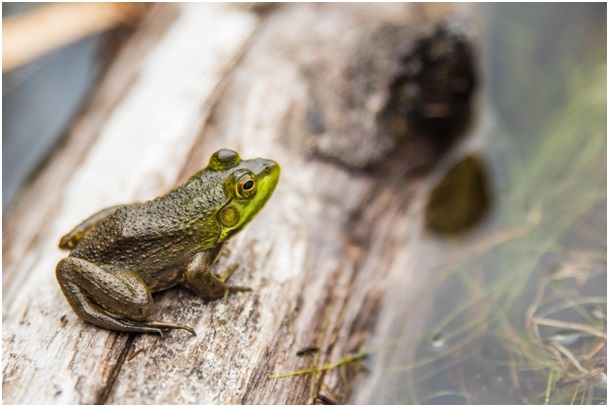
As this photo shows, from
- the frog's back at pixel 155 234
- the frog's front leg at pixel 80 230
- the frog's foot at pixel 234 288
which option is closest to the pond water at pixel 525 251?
the frog's foot at pixel 234 288

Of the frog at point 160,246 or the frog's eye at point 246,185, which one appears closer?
the frog at point 160,246

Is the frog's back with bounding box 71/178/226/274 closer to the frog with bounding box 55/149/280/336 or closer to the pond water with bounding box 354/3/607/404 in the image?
the frog with bounding box 55/149/280/336

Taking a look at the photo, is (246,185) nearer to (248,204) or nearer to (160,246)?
(248,204)

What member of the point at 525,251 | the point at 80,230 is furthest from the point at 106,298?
the point at 525,251

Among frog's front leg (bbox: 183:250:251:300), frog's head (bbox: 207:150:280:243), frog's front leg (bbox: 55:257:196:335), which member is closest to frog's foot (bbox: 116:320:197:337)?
frog's front leg (bbox: 55:257:196:335)

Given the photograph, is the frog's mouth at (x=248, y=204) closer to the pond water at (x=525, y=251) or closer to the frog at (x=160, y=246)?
the frog at (x=160, y=246)

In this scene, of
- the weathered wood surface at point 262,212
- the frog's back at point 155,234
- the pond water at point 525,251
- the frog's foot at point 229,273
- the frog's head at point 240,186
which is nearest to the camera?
the weathered wood surface at point 262,212
